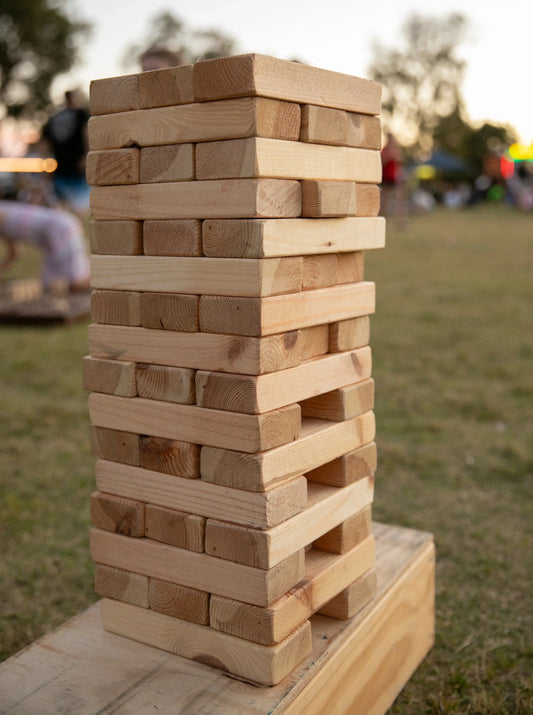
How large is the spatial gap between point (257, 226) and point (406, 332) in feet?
16.5

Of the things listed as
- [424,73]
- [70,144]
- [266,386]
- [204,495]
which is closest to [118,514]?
[204,495]

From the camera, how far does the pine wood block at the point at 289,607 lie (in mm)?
1562

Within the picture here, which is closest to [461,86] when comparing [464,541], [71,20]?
[71,20]

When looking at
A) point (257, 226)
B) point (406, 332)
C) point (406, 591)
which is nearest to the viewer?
point (257, 226)

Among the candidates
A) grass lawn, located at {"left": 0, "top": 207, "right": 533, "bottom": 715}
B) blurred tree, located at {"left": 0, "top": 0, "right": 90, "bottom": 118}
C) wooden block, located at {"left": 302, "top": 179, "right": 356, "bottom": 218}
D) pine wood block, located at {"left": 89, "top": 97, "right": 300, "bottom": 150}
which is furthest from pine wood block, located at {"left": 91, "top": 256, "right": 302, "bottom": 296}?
blurred tree, located at {"left": 0, "top": 0, "right": 90, "bottom": 118}

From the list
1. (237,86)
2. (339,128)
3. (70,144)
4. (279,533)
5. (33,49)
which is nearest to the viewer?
(237,86)

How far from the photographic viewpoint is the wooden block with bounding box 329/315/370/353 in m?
1.77

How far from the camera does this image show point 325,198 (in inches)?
62.8

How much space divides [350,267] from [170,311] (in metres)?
0.47

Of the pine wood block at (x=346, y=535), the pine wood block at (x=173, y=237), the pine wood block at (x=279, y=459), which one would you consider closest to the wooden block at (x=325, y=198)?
the pine wood block at (x=173, y=237)

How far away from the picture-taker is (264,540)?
153 cm

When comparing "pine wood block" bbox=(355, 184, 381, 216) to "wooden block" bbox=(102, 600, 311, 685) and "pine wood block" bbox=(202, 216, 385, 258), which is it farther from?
"wooden block" bbox=(102, 600, 311, 685)

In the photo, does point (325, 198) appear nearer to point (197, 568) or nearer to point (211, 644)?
point (197, 568)

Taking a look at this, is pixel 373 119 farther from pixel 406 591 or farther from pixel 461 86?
pixel 461 86
